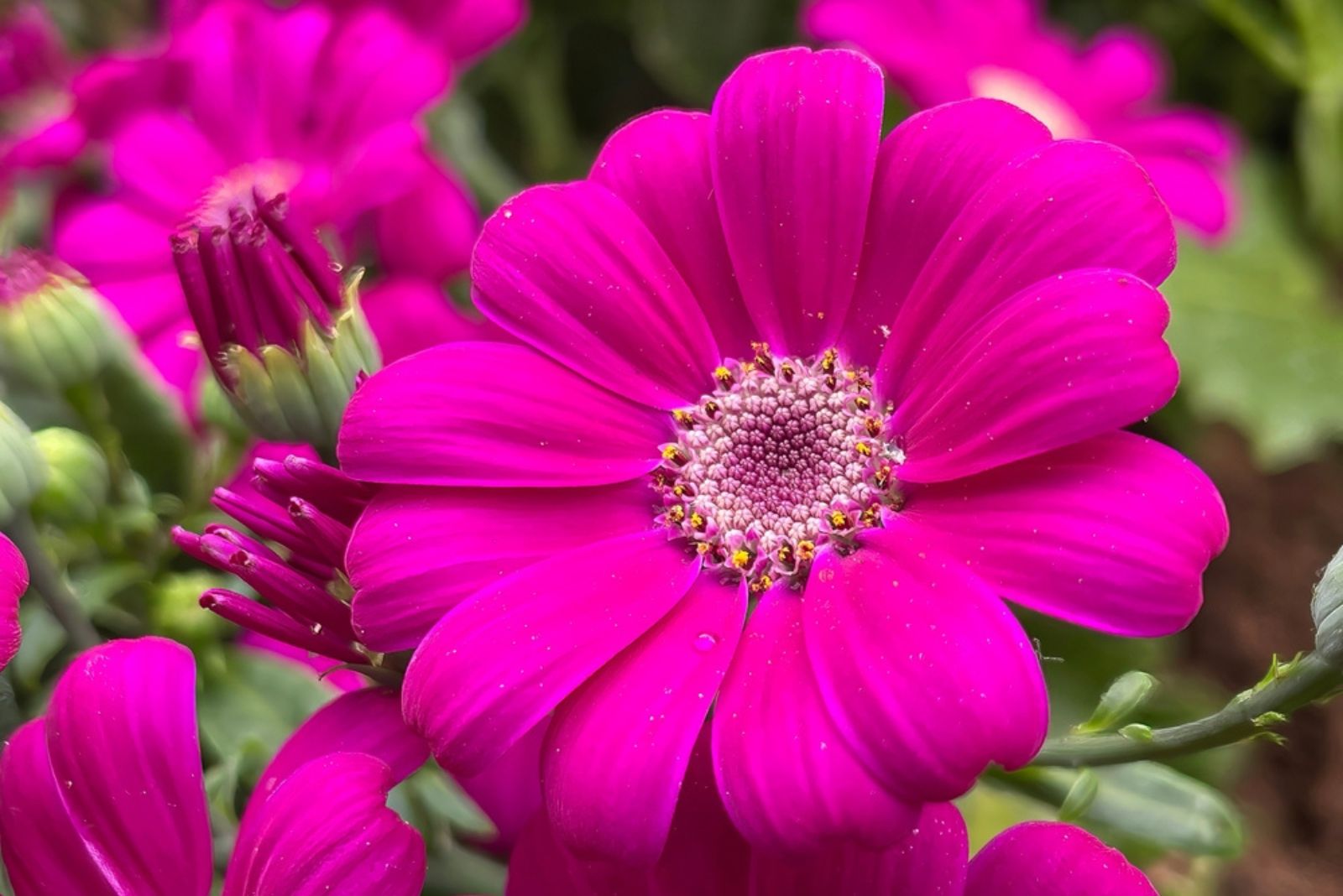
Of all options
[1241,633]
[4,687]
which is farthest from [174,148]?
[1241,633]

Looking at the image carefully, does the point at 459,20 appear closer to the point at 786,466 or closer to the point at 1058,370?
the point at 786,466

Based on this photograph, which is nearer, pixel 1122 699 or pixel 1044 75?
pixel 1122 699

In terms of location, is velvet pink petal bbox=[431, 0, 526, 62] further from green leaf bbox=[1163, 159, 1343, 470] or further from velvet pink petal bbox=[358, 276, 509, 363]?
green leaf bbox=[1163, 159, 1343, 470]

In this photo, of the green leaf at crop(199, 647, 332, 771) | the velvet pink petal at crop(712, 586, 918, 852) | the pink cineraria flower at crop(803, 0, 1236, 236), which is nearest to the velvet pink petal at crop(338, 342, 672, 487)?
the velvet pink petal at crop(712, 586, 918, 852)

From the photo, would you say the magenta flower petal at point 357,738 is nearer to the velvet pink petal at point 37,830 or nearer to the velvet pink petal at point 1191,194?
the velvet pink petal at point 37,830

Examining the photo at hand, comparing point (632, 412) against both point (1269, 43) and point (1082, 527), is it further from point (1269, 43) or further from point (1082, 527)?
point (1269, 43)

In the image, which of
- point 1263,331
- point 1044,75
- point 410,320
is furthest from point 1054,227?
point 1263,331

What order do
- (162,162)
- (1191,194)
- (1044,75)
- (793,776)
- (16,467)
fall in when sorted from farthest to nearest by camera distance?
1. (1044,75)
2. (1191,194)
3. (162,162)
4. (16,467)
5. (793,776)
